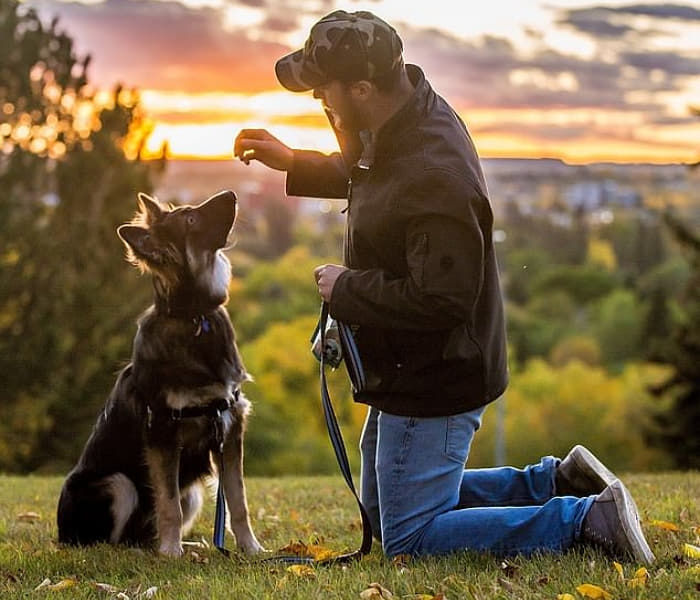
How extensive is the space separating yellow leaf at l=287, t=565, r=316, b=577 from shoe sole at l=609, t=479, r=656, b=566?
1338mm

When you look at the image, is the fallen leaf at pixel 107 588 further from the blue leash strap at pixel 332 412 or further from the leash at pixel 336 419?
the blue leash strap at pixel 332 412

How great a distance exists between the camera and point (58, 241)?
26.2 m

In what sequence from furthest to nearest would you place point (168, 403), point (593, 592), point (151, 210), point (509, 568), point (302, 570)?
point (151, 210) < point (168, 403) < point (302, 570) < point (509, 568) < point (593, 592)

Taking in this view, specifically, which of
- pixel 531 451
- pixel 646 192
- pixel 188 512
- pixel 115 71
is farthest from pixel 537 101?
pixel 188 512

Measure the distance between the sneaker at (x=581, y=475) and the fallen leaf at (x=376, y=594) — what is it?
1.22 metres

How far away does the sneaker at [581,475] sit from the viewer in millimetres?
5016

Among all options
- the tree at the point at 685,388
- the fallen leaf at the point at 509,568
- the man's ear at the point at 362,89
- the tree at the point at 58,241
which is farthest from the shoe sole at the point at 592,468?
the tree at the point at 685,388

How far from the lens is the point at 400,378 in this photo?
4906 millimetres

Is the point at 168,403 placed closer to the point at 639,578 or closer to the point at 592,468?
the point at 592,468

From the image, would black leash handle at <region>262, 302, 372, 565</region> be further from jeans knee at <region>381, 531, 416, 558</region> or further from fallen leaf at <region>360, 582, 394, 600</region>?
fallen leaf at <region>360, 582, 394, 600</region>

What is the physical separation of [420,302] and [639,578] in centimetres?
140

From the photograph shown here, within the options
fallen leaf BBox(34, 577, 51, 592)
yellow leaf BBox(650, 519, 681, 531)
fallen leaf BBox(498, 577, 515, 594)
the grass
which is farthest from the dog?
yellow leaf BBox(650, 519, 681, 531)

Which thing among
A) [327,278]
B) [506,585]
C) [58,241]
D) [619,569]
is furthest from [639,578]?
[58,241]

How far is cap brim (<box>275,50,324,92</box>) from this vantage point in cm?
474
